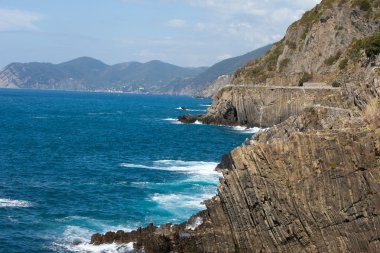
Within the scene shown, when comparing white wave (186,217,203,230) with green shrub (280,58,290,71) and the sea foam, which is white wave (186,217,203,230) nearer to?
the sea foam

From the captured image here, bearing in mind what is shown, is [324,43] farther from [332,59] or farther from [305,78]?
[305,78]

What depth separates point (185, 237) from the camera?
3481 centimetres

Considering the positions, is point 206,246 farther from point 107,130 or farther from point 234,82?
point 234,82

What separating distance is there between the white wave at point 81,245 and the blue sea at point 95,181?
0.23ft

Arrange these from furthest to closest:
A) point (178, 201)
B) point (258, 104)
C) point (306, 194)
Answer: point (258, 104), point (178, 201), point (306, 194)

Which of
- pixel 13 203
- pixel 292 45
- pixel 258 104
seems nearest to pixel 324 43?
pixel 292 45

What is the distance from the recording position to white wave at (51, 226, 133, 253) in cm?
3688

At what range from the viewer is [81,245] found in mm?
38062

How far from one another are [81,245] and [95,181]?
853 inches

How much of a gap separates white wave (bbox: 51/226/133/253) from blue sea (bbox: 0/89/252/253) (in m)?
0.07

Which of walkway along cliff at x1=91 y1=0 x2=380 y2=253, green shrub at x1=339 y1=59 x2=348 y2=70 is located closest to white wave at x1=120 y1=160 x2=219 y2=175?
walkway along cliff at x1=91 y1=0 x2=380 y2=253

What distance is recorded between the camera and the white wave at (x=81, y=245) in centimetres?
3688

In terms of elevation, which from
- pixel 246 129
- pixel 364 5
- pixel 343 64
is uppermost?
pixel 364 5

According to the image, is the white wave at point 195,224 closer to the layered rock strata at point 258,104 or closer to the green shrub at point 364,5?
the layered rock strata at point 258,104
